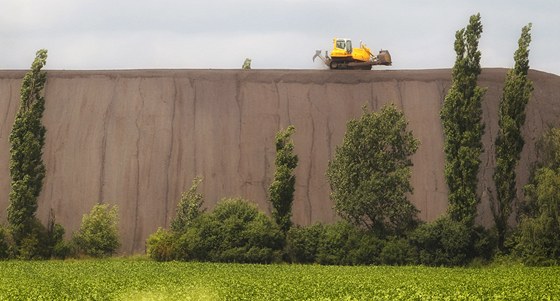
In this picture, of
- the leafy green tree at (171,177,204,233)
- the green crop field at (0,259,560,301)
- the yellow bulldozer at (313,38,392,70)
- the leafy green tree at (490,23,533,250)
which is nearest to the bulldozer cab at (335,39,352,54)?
the yellow bulldozer at (313,38,392,70)

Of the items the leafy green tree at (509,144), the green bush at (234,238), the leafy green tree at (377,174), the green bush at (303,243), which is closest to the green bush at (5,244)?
the green bush at (234,238)

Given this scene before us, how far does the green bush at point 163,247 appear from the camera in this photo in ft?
204

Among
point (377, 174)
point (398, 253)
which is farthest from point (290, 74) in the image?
point (398, 253)

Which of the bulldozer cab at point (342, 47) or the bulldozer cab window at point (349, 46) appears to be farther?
the bulldozer cab window at point (349, 46)

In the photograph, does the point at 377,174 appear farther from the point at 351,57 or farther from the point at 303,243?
the point at 351,57

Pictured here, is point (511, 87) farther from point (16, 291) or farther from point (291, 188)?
point (16, 291)

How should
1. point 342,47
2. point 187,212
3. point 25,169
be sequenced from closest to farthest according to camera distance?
point 187,212 < point 25,169 < point 342,47

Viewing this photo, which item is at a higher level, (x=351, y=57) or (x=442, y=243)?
(x=351, y=57)

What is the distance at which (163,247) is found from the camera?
6241 cm

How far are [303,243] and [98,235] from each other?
1341cm

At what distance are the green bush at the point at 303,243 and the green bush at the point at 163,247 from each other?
7.09 metres

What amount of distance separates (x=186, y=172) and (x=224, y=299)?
41293mm

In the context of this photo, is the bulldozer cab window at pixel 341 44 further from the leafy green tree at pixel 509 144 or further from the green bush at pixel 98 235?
the green bush at pixel 98 235

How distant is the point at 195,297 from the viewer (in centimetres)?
3678
